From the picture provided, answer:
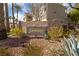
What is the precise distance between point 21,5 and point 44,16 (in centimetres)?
21

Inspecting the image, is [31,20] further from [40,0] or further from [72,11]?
[72,11]

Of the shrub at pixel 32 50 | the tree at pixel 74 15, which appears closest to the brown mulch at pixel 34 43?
the shrub at pixel 32 50

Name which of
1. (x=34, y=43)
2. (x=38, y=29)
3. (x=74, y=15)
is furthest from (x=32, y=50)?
(x=74, y=15)

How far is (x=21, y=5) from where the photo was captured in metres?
2.24

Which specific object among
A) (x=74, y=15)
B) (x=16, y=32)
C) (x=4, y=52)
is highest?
(x=74, y=15)

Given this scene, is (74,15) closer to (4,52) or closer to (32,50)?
(32,50)

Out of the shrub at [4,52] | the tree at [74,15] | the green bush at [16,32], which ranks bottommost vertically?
the shrub at [4,52]

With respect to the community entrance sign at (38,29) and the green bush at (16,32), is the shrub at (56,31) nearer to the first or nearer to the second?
the community entrance sign at (38,29)

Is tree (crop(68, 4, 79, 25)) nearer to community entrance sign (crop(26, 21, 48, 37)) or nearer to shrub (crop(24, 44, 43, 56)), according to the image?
community entrance sign (crop(26, 21, 48, 37))

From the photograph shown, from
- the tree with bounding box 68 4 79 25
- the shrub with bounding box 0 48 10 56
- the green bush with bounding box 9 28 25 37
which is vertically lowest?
the shrub with bounding box 0 48 10 56

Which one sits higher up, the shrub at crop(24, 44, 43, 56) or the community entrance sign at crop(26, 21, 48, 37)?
the community entrance sign at crop(26, 21, 48, 37)

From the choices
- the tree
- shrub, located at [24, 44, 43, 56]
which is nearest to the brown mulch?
shrub, located at [24, 44, 43, 56]

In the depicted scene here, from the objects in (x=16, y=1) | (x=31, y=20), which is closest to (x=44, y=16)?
(x=31, y=20)

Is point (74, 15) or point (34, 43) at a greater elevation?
point (74, 15)
